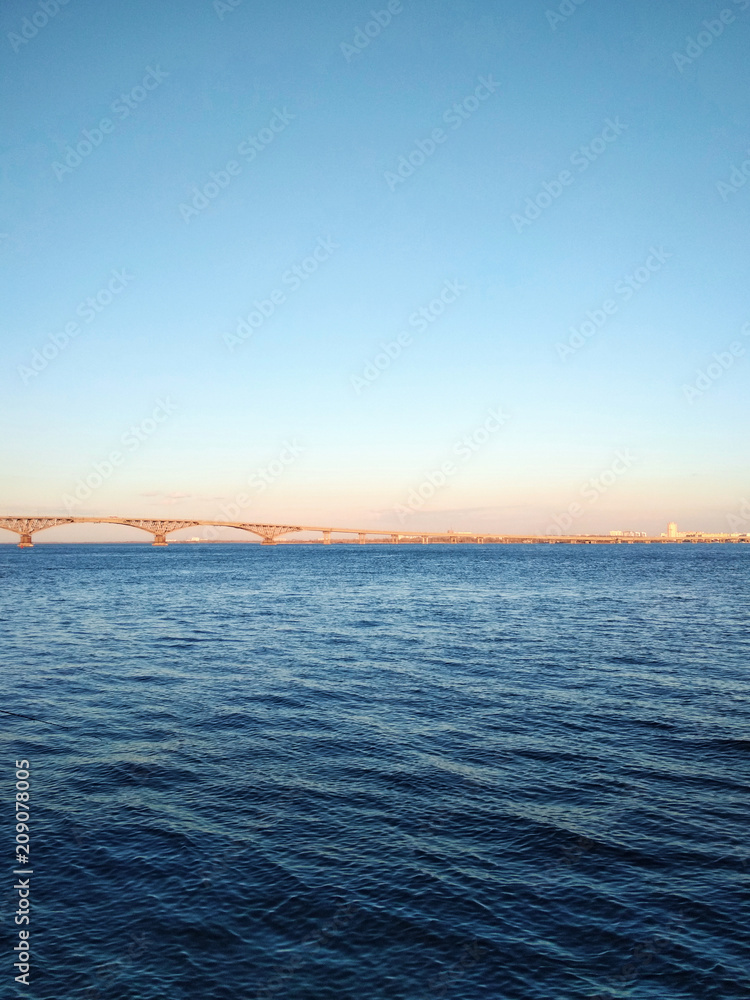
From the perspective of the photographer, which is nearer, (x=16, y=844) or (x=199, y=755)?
(x=16, y=844)

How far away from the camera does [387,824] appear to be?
1622cm

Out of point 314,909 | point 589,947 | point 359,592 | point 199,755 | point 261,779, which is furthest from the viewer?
point 359,592

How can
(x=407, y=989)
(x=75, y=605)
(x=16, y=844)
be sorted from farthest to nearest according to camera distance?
(x=75, y=605) → (x=16, y=844) → (x=407, y=989)

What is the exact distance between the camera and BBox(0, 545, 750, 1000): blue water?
11.3 m

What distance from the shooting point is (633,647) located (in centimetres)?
4009

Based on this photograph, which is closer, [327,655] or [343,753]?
[343,753]

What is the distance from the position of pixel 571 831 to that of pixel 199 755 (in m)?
11.9

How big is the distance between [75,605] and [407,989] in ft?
204

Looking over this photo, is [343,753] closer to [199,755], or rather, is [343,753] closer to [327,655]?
[199,755]

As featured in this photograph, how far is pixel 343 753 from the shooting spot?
70.3 ft

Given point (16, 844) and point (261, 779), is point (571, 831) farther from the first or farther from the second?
point (16, 844)

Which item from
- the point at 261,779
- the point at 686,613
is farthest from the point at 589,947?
the point at 686,613

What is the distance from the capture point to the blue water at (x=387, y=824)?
11312 mm

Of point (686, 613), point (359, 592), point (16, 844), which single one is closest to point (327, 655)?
point (16, 844)
